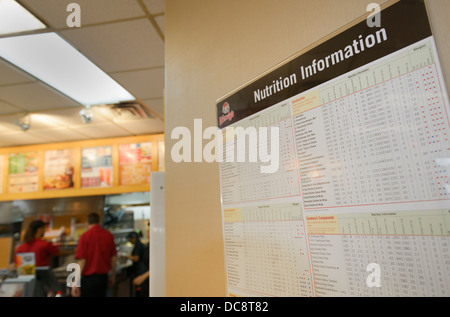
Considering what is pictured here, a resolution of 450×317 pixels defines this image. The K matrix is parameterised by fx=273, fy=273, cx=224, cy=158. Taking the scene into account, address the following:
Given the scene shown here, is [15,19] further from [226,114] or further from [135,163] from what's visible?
[135,163]

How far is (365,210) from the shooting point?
0.65 metres

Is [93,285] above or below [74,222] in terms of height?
below

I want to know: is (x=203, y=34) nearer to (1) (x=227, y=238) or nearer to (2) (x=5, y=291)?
(1) (x=227, y=238)

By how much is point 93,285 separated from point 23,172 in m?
2.30

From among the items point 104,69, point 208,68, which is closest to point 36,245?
point 104,69

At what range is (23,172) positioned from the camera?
4.18 metres

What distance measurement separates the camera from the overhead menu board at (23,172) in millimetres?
4109

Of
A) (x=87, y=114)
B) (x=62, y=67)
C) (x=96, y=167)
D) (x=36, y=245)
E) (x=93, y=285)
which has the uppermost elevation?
(x=62, y=67)

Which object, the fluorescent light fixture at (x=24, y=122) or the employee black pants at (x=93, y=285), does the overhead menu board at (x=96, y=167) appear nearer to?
the fluorescent light fixture at (x=24, y=122)

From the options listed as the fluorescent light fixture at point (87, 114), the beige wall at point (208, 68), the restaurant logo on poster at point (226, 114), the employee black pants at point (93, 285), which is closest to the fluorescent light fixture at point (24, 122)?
the fluorescent light fixture at point (87, 114)

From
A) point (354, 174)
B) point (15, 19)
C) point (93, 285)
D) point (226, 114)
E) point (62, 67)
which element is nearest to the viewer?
point (354, 174)

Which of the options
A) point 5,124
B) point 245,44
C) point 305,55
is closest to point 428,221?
point 305,55

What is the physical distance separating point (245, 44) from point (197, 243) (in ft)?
2.63

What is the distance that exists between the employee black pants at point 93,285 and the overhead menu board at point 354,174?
2735mm
